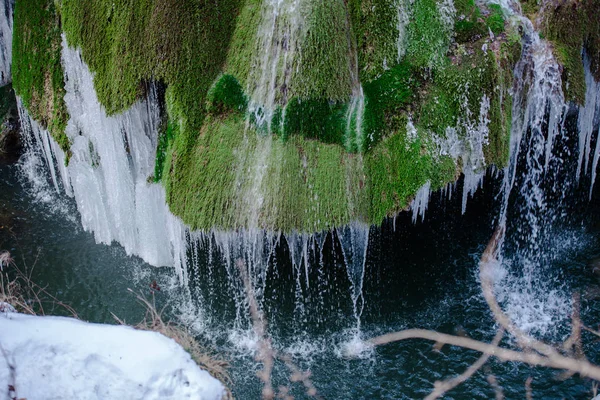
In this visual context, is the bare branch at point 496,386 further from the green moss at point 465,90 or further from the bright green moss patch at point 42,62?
the bright green moss patch at point 42,62

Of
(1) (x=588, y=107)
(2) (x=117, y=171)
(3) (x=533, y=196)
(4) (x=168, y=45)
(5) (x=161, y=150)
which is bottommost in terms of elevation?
(3) (x=533, y=196)

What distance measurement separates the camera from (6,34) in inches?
324

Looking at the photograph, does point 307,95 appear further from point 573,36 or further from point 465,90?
point 573,36

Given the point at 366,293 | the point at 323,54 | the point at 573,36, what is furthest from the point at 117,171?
the point at 573,36

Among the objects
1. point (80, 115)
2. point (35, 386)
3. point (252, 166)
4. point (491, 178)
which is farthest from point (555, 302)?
point (80, 115)

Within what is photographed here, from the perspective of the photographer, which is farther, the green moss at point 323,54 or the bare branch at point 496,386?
the green moss at point 323,54

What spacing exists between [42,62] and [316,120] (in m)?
4.04

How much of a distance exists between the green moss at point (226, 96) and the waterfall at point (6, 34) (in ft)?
13.4

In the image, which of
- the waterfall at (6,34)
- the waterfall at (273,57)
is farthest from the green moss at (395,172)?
the waterfall at (6,34)

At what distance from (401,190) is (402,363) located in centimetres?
200

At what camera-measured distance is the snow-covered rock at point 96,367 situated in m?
4.13

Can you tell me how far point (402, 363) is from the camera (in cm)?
624

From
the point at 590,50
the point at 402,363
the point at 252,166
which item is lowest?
the point at 402,363

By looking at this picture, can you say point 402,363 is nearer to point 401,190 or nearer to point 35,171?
point 401,190
